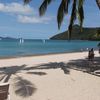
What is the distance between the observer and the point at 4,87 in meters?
7.07

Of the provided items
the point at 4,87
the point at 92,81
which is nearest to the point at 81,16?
the point at 92,81

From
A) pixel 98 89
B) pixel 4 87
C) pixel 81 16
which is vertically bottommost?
pixel 98 89

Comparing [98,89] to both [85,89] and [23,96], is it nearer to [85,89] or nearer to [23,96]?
[85,89]

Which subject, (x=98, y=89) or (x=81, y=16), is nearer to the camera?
(x=98, y=89)

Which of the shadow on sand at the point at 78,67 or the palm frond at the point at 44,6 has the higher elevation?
the palm frond at the point at 44,6

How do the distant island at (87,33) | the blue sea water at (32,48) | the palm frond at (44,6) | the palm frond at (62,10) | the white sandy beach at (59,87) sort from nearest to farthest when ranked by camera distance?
the white sandy beach at (59,87), the palm frond at (44,6), the palm frond at (62,10), the distant island at (87,33), the blue sea water at (32,48)

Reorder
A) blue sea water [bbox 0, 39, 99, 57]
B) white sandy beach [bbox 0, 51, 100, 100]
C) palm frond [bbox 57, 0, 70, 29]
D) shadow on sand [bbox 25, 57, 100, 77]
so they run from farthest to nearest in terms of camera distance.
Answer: blue sea water [bbox 0, 39, 99, 57] < palm frond [bbox 57, 0, 70, 29] < shadow on sand [bbox 25, 57, 100, 77] < white sandy beach [bbox 0, 51, 100, 100]

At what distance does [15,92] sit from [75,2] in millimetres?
8500

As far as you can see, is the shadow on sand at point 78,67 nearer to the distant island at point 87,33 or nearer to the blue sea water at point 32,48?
the distant island at point 87,33

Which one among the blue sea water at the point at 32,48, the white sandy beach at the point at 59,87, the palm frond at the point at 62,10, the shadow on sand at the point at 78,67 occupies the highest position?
the palm frond at the point at 62,10

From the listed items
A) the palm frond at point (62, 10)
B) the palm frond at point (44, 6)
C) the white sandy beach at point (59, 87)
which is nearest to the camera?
the white sandy beach at point (59, 87)

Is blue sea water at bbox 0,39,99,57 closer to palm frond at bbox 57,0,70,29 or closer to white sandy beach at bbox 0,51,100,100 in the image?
palm frond at bbox 57,0,70,29

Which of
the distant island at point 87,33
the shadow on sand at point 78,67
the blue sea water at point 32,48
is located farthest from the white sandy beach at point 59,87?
the blue sea water at point 32,48

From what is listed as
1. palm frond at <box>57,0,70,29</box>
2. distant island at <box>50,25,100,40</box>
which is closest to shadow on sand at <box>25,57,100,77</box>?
distant island at <box>50,25,100,40</box>
